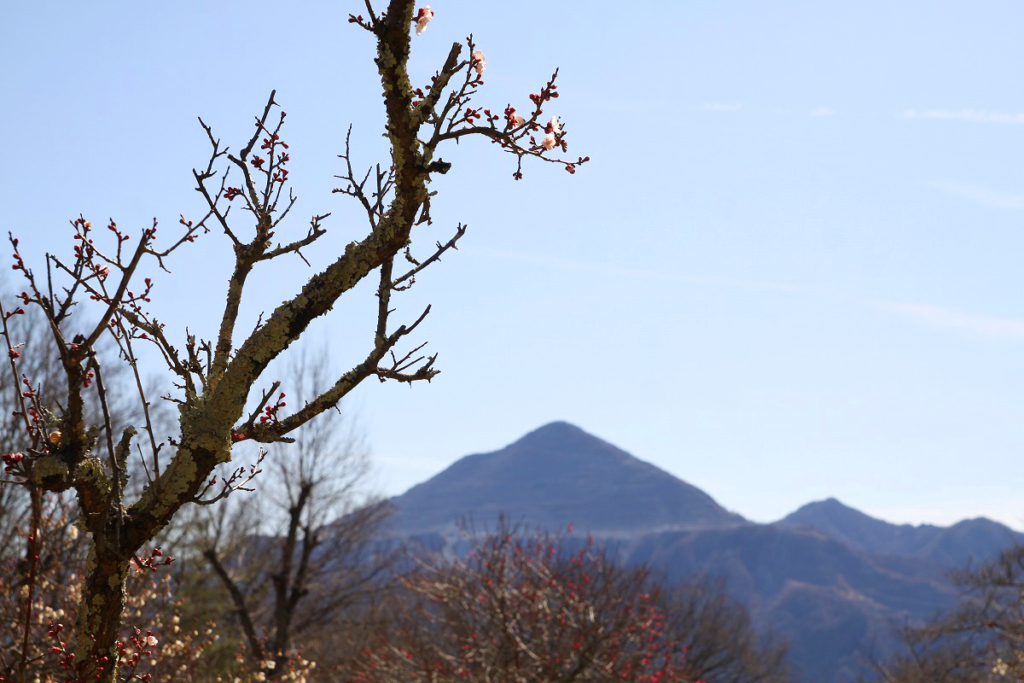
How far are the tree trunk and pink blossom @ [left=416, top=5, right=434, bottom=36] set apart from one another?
96.5 inches

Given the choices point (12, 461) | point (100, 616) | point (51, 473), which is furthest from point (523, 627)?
point (12, 461)

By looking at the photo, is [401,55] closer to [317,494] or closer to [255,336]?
[255,336]

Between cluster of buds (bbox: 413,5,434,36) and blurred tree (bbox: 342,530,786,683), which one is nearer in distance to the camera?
cluster of buds (bbox: 413,5,434,36)

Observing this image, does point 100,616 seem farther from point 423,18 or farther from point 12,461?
point 423,18

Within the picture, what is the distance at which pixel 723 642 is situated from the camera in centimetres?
4344

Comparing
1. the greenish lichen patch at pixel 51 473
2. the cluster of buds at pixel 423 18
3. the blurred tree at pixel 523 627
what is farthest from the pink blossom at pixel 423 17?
the blurred tree at pixel 523 627

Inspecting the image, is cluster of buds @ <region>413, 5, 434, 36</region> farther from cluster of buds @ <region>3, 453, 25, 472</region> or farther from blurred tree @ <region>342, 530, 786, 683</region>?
blurred tree @ <region>342, 530, 786, 683</region>

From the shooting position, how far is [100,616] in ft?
12.1

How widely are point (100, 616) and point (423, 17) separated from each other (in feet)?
8.95

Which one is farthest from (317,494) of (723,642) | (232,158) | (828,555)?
(828,555)

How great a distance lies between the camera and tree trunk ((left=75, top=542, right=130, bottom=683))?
3.63 meters

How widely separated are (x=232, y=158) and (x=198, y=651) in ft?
23.3

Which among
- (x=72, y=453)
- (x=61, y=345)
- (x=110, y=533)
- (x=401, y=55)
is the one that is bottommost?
(x=110, y=533)

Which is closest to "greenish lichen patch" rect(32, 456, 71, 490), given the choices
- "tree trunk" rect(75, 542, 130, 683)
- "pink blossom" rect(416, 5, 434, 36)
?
"tree trunk" rect(75, 542, 130, 683)
